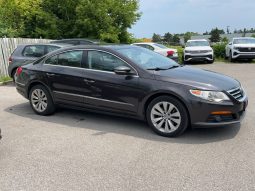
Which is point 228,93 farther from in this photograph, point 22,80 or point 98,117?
point 22,80

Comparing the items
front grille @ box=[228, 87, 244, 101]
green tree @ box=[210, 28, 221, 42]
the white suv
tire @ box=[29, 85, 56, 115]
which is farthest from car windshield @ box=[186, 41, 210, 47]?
green tree @ box=[210, 28, 221, 42]

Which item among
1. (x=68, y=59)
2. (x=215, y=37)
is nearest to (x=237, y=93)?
(x=68, y=59)

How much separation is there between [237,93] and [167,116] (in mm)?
1229

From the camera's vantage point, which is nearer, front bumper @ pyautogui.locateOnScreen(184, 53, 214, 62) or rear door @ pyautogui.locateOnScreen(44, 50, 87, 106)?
rear door @ pyautogui.locateOnScreen(44, 50, 87, 106)

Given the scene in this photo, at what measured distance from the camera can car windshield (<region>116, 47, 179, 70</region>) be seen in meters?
6.37

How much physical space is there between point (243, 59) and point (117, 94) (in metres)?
18.2

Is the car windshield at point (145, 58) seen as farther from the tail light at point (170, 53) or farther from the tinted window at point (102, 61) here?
the tail light at point (170, 53)

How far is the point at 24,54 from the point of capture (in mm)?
11703

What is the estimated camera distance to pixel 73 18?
1110 inches

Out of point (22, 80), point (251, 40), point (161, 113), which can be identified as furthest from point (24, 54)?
point (251, 40)

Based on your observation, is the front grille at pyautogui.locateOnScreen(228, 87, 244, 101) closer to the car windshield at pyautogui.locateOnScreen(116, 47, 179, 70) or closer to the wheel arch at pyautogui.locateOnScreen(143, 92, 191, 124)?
the wheel arch at pyautogui.locateOnScreen(143, 92, 191, 124)

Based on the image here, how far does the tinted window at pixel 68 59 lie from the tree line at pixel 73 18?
18008 mm

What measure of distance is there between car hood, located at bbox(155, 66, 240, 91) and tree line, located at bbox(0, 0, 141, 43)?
19.3 m

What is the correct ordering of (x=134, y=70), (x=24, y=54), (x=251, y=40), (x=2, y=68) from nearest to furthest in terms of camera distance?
(x=134, y=70), (x=24, y=54), (x=2, y=68), (x=251, y=40)
